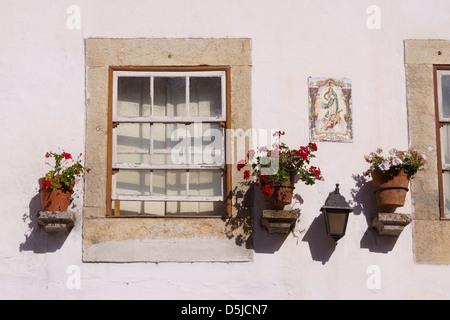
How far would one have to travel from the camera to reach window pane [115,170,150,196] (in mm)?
6449

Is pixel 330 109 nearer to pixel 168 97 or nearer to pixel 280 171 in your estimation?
pixel 280 171

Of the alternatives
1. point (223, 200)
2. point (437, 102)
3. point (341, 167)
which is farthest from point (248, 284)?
point (437, 102)

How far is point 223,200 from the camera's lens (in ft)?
21.0

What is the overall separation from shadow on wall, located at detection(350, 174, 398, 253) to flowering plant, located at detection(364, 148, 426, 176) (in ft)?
0.52

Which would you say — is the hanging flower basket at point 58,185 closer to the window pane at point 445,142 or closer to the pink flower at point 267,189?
the pink flower at point 267,189

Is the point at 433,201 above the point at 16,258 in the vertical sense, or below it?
above

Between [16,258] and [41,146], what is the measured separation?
2.97 ft

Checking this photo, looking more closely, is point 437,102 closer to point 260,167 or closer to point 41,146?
point 260,167

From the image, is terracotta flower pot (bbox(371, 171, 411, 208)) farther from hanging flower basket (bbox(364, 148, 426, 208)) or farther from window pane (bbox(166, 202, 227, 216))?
window pane (bbox(166, 202, 227, 216))

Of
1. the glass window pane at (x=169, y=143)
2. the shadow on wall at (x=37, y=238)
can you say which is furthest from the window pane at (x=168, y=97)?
the shadow on wall at (x=37, y=238)

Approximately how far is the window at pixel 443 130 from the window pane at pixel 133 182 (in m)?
2.36

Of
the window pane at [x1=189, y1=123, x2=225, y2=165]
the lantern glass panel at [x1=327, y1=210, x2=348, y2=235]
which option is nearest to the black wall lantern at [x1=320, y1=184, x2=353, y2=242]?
the lantern glass panel at [x1=327, y1=210, x2=348, y2=235]

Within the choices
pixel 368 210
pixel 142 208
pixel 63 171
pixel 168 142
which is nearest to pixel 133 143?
pixel 168 142
